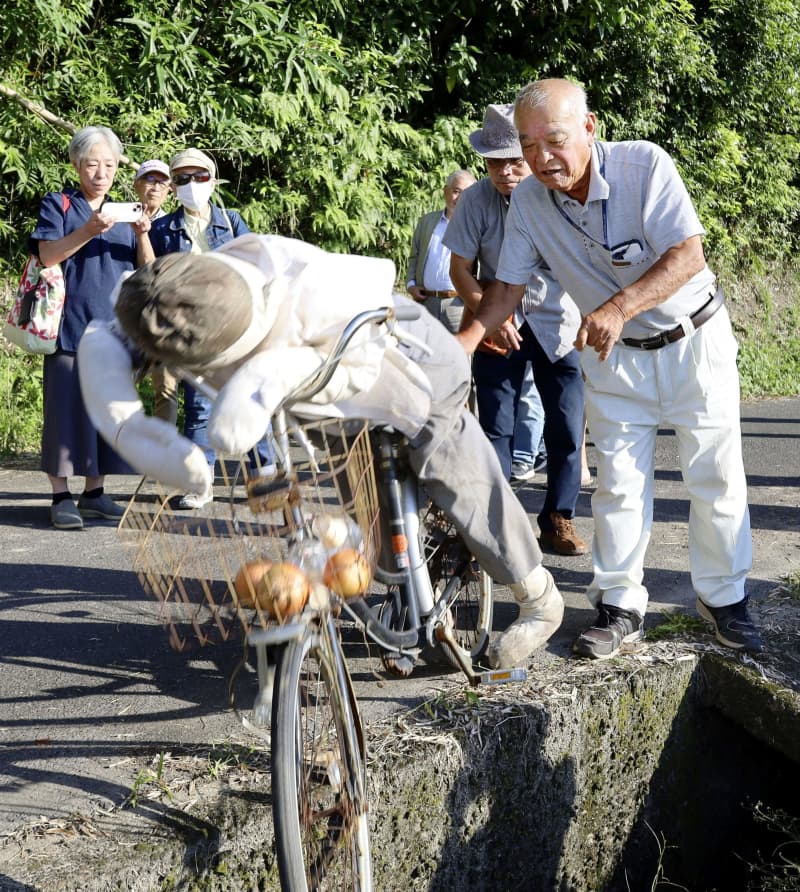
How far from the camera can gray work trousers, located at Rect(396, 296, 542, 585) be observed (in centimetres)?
329

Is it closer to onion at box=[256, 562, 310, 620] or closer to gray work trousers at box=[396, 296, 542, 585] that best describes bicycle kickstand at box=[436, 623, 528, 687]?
gray work trousers at box=[396, 296, 542, 585]

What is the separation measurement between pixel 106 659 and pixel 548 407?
2.51 metres

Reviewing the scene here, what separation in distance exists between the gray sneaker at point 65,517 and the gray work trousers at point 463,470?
9.29 feet

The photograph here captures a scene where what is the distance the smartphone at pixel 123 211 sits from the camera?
5.32 metres

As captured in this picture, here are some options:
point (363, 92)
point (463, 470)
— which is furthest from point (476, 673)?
point (363, 92)

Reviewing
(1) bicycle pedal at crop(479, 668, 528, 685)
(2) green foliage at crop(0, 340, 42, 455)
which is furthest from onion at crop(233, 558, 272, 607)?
(2) green foliage at crop(0, 340, 42, 455)

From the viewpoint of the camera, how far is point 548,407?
5.34 meters

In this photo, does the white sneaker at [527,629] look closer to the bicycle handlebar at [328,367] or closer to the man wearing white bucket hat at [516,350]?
the man wearing white bucket hat at [516,350]

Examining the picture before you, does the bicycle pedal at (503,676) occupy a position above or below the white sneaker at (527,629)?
below

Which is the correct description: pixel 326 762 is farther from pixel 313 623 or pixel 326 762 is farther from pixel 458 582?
pixel 458 582

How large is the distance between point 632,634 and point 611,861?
2.84 ft

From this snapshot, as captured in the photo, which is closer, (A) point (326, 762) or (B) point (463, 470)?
(A) point (326, 762)

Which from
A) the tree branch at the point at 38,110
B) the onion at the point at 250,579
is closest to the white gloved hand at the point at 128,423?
the onion at the point at 250,579

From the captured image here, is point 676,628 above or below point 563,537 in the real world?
below
